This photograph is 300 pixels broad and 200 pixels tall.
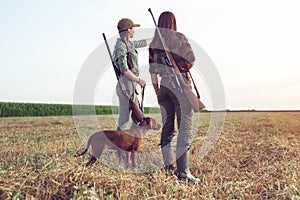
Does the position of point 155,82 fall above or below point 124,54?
below

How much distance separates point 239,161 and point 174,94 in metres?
2.35

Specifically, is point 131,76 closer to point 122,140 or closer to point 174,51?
point 174,51

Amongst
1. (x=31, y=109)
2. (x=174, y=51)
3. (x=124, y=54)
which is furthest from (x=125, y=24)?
(x=31, y=109)

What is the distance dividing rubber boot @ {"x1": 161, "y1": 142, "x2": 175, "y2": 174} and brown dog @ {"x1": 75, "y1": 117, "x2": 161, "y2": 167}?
38cm

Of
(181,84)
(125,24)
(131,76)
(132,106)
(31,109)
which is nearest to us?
(181,84)

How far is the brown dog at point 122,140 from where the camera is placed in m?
4.98

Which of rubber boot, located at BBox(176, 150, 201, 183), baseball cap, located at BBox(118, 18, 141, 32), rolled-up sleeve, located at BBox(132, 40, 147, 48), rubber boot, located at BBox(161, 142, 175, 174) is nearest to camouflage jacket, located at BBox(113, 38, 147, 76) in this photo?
rolled-up sleeve, located at BBox(132, 40, 147, 48)

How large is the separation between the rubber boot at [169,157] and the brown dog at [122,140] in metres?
0.38

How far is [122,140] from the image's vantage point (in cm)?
513

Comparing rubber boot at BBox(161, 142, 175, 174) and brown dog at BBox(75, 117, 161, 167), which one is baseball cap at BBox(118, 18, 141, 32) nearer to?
brown dog at BBox(75, 117, 161, 167)

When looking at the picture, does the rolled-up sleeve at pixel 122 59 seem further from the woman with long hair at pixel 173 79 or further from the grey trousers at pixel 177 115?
the grey trousers at pixel 177 115

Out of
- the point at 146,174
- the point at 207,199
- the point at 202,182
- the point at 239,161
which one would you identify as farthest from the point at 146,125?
the point at 239,161

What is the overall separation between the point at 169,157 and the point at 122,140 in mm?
756

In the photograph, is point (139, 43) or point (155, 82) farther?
point (139, 43)
